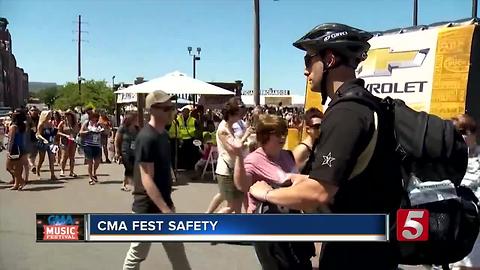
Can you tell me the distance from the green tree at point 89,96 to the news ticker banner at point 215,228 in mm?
596

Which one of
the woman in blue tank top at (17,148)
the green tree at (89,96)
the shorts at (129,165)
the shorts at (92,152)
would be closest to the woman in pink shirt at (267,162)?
the shorts at (129,165)

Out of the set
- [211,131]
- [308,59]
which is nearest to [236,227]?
→ [308,59]

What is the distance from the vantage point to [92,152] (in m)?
3.10

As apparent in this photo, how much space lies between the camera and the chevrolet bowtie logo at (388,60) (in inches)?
106

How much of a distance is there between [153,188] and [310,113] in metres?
0.84

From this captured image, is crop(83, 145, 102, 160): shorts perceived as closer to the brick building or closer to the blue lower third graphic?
the brick building

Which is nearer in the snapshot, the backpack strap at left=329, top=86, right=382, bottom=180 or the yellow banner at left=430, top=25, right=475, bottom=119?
the backpack strap at left=329, top=86, right=382, bottom=180

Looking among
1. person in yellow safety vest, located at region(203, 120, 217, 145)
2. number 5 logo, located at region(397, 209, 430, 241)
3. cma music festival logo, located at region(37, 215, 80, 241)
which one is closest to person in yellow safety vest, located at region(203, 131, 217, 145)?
person in yellow safety vest, located at region(203, 120, 217, 145)

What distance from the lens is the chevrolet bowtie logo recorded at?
2.71 metres

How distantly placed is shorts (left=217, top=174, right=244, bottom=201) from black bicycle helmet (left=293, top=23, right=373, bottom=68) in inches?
26.4

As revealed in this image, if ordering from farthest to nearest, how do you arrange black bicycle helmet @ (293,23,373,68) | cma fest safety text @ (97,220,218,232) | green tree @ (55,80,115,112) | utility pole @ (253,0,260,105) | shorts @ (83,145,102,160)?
shorts @ (83,145,102,160)
green tree @ (55,80,115,112)
utility pole @ (253,0,260,105)
cma fest safety text @ (97,220,218,232)
black bicycle helmet @ (293,23,373,68)

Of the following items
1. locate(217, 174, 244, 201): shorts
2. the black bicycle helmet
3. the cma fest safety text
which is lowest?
the cma fest safety text

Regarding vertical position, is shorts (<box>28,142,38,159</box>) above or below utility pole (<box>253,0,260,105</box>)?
below

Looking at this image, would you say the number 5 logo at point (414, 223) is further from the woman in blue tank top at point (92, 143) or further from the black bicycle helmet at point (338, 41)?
the woman in blue tank top at point (92, 143)
